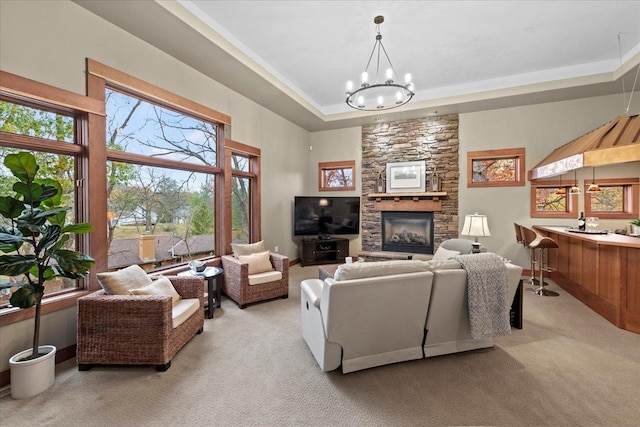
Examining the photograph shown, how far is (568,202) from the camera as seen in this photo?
531 centimetres

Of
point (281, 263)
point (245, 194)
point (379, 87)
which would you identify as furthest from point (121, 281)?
point (379, 87)

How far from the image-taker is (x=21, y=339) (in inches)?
92.8

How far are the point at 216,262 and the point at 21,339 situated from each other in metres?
2.23

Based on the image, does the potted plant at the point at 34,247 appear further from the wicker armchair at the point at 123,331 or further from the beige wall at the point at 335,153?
the beige wall at the point at 335,153

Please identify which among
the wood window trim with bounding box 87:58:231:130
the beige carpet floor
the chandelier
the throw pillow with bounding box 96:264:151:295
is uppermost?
the chandelier

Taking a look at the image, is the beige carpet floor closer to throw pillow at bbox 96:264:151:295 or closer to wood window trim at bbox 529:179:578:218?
throw pillow at bbox 96:264:151:295

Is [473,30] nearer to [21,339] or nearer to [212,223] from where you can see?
[212,223]

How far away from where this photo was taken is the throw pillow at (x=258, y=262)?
4.20 metres

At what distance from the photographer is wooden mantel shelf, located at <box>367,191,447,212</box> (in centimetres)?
613

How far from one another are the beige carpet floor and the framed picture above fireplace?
12.6ft

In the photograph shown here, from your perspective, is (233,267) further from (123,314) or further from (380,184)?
(380,184)

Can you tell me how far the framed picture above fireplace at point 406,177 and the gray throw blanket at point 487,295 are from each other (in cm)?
392

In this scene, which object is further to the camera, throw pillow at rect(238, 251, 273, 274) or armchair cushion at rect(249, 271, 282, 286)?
throw pillow at rect(238, 251, 273, 274)

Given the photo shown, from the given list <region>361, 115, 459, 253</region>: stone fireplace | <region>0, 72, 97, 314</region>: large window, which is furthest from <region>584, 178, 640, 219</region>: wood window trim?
<region>0, 72, 97, 314</region>: large window
